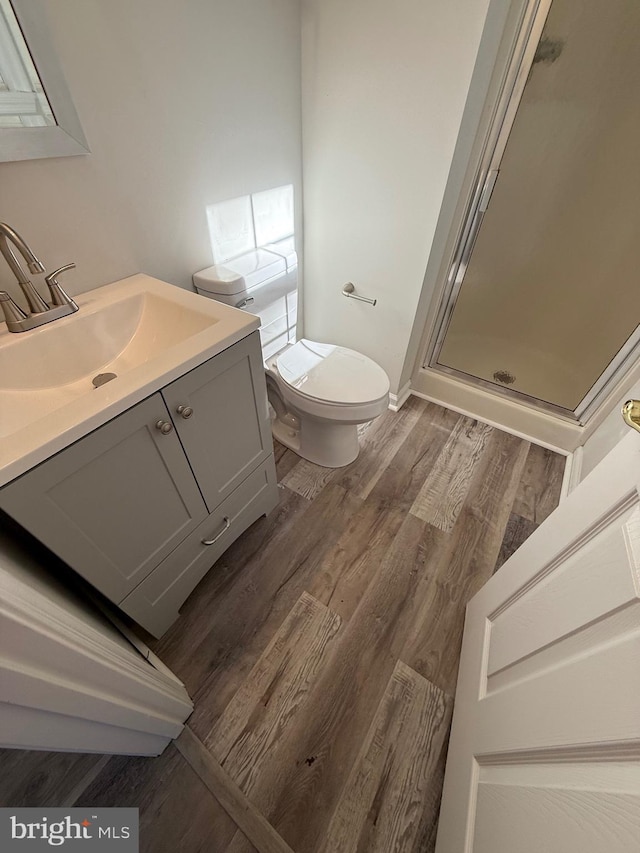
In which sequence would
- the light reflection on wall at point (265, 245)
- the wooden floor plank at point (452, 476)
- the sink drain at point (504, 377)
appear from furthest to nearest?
the sink drain at point (504, 377)
the wooden floor plank at point (452, 476)
the light reflection on wall at point (265, 245)

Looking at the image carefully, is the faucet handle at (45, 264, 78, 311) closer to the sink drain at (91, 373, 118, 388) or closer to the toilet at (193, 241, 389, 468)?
the sink drain at (91, 373, 118, 388)

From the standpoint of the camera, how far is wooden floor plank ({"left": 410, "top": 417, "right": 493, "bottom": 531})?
1448 mm

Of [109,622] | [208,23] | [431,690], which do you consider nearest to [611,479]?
[431,690]

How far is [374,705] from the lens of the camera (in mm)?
990

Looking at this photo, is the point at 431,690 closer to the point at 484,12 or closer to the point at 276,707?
the point at 276,707

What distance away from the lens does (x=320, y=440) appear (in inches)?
61.1

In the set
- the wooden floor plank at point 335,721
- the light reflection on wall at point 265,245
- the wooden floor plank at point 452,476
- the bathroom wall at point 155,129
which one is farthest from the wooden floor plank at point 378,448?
the bathroom wall at point 155,129

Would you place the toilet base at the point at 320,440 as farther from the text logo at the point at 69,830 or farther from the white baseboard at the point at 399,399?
the text logo at the point at 69,830

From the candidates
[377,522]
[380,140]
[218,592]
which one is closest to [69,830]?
[218,592]

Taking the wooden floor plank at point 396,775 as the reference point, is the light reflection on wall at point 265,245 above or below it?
above

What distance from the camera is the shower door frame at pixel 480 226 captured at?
1.12 m

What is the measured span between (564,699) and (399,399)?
1.50m

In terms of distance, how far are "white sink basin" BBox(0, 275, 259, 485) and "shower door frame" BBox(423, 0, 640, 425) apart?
1189 millimetres

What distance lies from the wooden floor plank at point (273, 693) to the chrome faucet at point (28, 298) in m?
1.11
